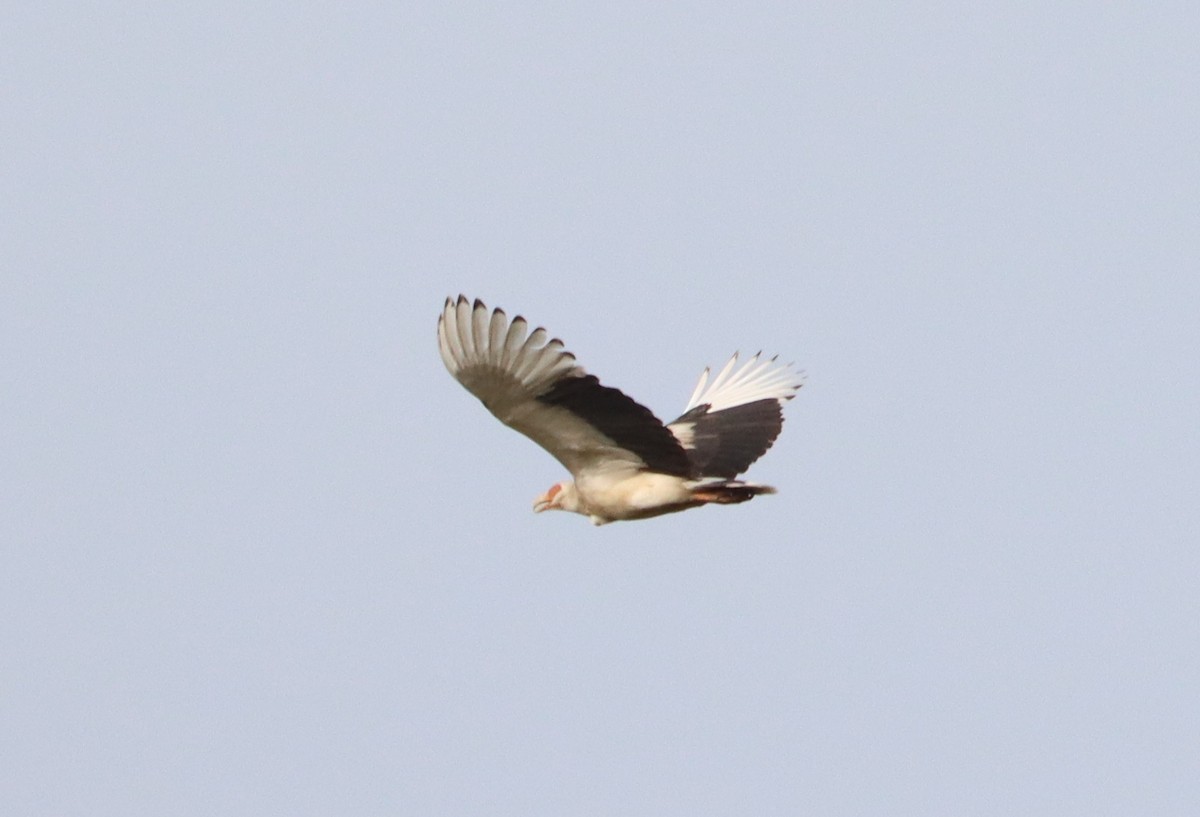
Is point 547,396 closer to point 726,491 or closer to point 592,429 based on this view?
point 592,429

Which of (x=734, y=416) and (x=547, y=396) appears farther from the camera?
(x=734, y=416)

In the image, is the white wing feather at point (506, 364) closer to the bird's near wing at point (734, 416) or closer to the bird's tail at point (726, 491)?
the bird's tail at point (726, 491)

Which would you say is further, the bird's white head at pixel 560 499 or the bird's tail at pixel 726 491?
the bird's white head at pixel 560 499

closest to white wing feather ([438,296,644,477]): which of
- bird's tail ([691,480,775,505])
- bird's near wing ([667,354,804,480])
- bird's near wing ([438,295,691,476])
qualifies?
bird's near wing ([438,295,691,476])

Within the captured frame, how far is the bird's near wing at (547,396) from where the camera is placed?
1019cm

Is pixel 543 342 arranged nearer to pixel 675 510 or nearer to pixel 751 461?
pixel 675 510

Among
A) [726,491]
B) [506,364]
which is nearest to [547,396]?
[506,364]

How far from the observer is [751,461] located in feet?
41.0

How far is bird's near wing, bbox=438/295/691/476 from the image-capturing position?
401 inches

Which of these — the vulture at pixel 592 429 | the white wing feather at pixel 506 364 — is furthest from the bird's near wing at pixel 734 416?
the white wing feather at pixel 506 364

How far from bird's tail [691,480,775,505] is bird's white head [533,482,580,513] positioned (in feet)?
2.92

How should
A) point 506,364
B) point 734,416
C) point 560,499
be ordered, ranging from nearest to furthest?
point 506,364 → point 560,499 → point 734,416

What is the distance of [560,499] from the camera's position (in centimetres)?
1195

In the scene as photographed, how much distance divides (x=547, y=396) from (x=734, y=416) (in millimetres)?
3476
